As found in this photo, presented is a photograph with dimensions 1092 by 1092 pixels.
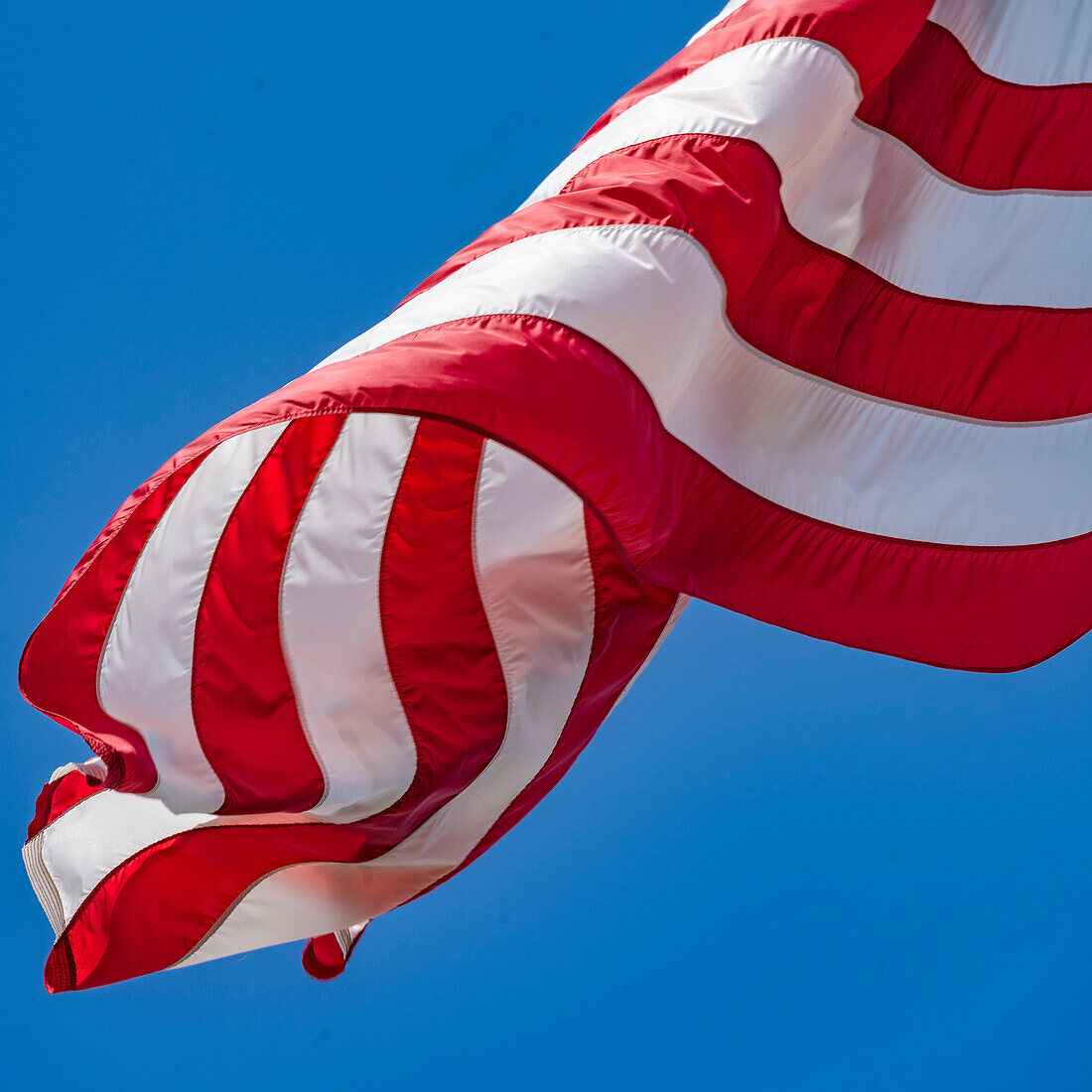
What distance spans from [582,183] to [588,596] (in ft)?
2.49

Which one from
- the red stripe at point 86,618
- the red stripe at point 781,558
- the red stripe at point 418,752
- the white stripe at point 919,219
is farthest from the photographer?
the red stripe at point 418,752

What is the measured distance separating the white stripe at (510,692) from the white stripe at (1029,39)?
1.10m

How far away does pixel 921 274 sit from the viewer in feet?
7.69

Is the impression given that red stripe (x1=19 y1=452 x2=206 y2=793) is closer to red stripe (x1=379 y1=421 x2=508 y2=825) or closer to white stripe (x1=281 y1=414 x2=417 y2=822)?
white stripe (x1=281 y1=414 x2=417 y2=822)

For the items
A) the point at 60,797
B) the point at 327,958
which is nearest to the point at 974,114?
the point at 327,958

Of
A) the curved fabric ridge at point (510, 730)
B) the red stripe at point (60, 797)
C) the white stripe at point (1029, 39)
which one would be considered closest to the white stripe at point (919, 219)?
the white stripe at point (1029, 39)

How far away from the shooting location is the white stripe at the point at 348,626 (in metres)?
2.13

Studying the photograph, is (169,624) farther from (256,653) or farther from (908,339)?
(908,339)

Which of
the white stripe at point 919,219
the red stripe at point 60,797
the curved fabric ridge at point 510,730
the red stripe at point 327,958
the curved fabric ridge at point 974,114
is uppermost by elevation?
the curved fabric ridge at point 974,114

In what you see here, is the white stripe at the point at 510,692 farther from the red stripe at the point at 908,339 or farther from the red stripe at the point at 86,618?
the red stripe at the point at 86,618

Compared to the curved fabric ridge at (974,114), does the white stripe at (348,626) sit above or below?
below

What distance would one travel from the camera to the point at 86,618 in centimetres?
193

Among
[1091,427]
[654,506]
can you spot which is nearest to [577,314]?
[654,506]

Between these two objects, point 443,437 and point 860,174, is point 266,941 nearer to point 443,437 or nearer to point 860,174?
point 443,437
